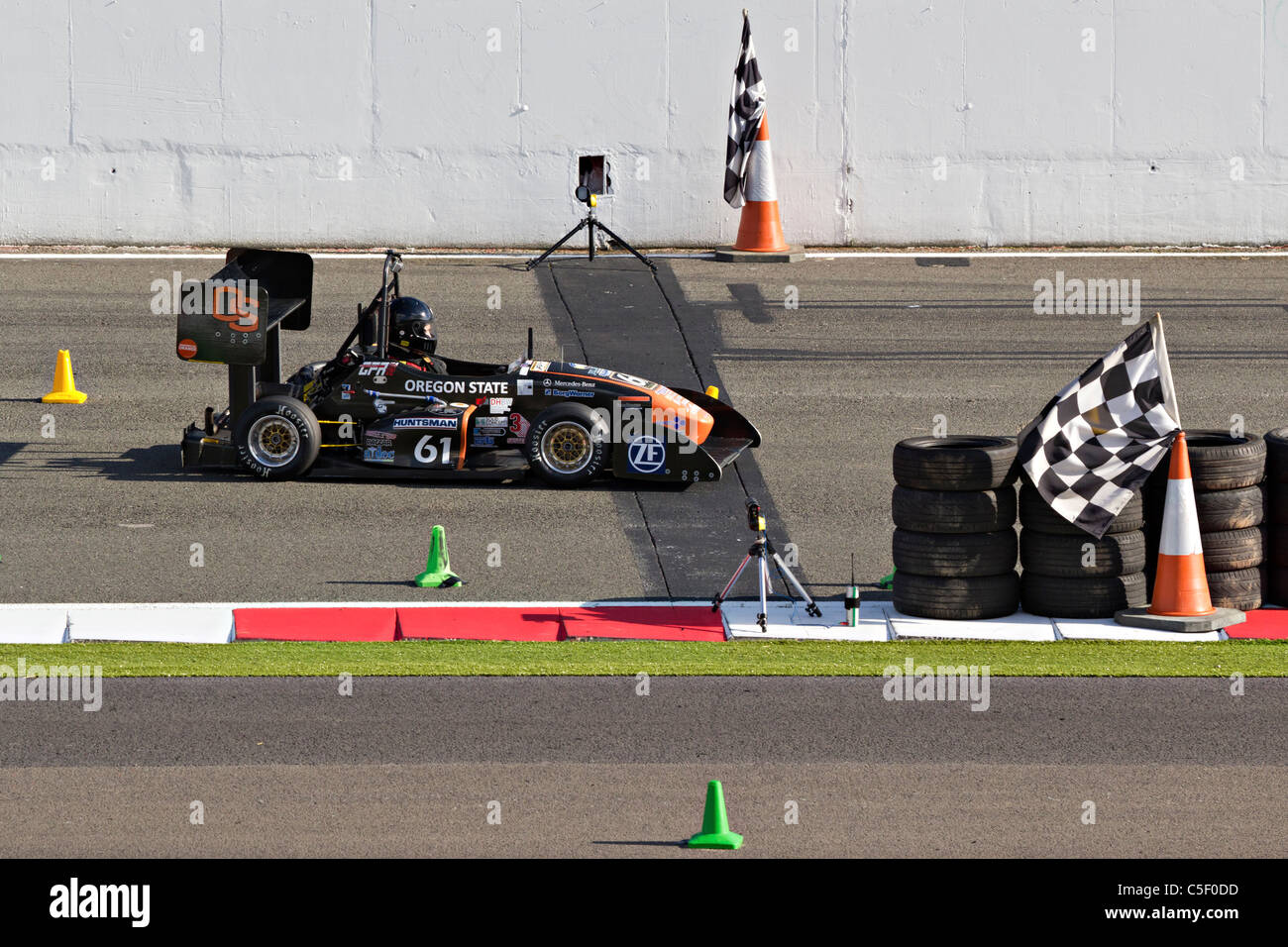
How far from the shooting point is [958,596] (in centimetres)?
1048

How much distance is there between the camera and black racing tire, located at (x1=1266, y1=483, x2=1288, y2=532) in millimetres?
10750

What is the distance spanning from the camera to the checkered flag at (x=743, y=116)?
21.6 meters

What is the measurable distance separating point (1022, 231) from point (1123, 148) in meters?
1.62

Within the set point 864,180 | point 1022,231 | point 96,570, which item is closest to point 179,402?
point 96,570

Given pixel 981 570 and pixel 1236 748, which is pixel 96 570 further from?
pixel 1236 748

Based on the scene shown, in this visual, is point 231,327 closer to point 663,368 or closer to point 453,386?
point 453,386

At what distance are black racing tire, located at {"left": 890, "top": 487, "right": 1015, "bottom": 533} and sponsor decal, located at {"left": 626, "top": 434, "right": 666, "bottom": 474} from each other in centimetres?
337

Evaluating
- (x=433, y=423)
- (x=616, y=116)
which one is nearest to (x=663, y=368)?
(x=433, y=423)

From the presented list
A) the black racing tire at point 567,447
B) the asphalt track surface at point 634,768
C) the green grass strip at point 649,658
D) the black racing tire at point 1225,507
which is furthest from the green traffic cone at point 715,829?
the black racing tire at point 567,447

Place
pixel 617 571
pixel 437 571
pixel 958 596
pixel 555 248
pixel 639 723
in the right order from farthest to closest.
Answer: pixel 555 248 < pixel 617 571 < pixel 437 571 < pixel 958 596 < pixel 639 723

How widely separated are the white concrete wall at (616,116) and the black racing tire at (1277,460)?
1212 cm

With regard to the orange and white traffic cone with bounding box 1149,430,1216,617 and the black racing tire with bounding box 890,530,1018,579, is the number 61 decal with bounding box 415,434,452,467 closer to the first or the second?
the black racing tire with bounding box 890,530,1018,579

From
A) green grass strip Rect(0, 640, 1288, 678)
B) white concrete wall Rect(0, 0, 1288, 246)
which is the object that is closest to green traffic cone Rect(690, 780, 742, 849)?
green grass strip Rect(0, 640, 1288, 678)

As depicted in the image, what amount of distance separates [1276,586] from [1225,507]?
0.74 metres
